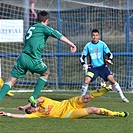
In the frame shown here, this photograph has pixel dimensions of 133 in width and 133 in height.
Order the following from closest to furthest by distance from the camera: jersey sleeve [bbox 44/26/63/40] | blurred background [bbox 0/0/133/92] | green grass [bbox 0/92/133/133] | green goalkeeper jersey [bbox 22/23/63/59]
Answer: green grass [bbox 0/92/133/133]
jersey sleeve [bbox 44/26/63/40]
green goalkeeper jersey [bbox 22/23/63/59]
blurred background [bbox 0/0/133/92]

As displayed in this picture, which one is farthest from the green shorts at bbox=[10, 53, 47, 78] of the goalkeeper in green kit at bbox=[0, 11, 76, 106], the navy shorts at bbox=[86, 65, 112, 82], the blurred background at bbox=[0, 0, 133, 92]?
the blurred background at bbox=[0, 0, 133, 92]

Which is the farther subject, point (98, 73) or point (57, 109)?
point (98, 73)

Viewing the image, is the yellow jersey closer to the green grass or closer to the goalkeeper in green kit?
the green grass

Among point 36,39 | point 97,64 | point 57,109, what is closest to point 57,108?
point 57,109

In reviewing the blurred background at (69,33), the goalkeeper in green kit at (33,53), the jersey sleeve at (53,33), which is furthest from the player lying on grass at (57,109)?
the blurred background at (69,33)

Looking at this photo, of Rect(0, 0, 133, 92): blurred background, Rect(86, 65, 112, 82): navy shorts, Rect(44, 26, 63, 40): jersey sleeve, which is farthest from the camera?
Rect(0, 0, 133, 92): blurred background

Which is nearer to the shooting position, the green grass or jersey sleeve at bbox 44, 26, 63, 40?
the green grass

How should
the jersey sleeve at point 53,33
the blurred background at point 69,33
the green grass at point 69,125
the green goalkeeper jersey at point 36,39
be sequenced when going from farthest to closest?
the blurred background at point 69,33
the green goalkeeper jersey at point 36,39
the jersey sleeve at point 53,33
the green grass at point 69,125

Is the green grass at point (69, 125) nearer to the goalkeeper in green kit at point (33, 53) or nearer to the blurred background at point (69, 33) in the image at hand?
the goalkeeper in green kit at point (33, 53)

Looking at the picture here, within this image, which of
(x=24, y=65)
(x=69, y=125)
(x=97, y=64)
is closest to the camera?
(x=69, y=125)

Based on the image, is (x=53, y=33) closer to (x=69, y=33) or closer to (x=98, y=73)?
(x=98, y=73)

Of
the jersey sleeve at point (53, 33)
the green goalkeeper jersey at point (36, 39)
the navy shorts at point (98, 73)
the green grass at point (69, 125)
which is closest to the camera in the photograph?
the green grass at point (69, 125)

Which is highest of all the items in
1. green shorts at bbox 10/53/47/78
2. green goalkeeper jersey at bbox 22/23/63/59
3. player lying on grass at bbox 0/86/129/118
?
green goalkeeper jersey at bbox 22/23/63/59

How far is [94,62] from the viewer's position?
1487 centimetres
